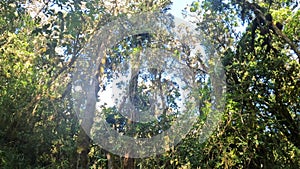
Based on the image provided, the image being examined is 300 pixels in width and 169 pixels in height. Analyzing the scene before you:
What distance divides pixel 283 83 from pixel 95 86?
374cm

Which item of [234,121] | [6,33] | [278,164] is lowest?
[278,164]

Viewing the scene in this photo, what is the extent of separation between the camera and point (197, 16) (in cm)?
911

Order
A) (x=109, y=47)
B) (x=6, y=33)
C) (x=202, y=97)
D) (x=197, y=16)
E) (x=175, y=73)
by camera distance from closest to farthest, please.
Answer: (x=6, y=33) → (x=202, y=97) → (x=109, y=47) → (x=197, y=16) → (x=175, y=73)

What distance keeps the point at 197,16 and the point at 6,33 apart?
16.4ft

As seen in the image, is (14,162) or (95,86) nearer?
(14,162)

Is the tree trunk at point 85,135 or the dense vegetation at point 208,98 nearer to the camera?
the dense vegetation at point 208,98

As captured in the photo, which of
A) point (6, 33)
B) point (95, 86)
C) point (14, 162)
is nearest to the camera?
point (14, 162)

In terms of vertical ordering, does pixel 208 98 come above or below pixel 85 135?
above

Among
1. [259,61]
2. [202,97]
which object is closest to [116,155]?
[202,97]

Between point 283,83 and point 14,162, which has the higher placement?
point 283,83

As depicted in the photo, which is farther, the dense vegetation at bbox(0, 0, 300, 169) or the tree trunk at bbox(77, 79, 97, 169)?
the tree trunk at bbox(77, 79, 97, 169)

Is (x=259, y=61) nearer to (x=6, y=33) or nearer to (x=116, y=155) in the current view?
(x=116, y=155)

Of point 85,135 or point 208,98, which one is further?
point 208,98

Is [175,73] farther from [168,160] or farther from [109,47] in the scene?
[168,160]
